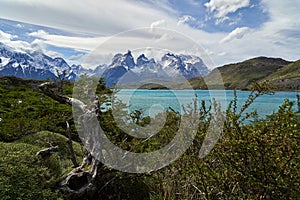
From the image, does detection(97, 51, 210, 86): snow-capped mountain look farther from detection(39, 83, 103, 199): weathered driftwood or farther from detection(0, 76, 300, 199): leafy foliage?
detection(39, 83, 103, 199): weathered driftwood

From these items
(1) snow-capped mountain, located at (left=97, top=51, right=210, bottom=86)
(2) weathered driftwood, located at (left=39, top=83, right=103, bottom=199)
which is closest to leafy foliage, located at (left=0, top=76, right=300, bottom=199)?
(2) weathered driftwood, located at (left=39, top=83, right=103, bottom=199)

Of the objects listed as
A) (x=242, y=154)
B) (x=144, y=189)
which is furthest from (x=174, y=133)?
(x=242, y=154)

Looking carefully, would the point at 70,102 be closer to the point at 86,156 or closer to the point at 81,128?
the point at 81,128

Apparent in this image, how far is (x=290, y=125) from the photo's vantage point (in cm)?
278

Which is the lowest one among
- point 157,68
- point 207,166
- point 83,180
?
point 83,180

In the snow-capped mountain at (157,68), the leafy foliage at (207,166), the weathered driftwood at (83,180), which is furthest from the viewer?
the snow-capped mountain at (157,68)

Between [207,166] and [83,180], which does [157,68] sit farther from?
[207,166]

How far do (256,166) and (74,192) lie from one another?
3448mm

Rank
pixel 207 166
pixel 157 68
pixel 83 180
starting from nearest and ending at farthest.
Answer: pixel 207 166 → pixel 83 180 → pixel 157 68

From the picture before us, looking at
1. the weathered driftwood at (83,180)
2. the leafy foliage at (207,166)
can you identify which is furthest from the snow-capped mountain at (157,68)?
the weathered driftwood at (83,180)

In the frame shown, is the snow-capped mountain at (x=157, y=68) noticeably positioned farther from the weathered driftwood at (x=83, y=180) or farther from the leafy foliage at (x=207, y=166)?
the weathered driftwood at (x=83, y=180)

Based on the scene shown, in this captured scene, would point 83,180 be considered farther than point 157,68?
No

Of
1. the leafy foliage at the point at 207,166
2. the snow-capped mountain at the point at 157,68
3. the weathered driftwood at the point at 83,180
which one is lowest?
the weathered driftwood at the point at 83,180

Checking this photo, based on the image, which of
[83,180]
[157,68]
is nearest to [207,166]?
[83,180]
